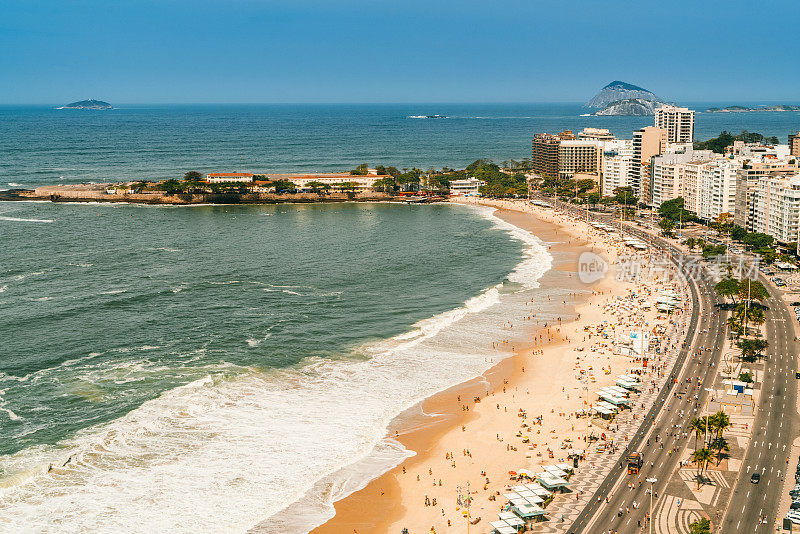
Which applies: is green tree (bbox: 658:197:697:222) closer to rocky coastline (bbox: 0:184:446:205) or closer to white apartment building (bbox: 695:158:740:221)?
white apartment building (bbox: 695:158:740:221)

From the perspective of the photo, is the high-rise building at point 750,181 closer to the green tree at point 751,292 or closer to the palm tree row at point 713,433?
the green tree at point 751,292

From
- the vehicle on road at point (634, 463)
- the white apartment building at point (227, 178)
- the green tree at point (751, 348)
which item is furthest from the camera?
the white apartment building at point (227, 178)

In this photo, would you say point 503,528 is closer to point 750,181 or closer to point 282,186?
point 750,181

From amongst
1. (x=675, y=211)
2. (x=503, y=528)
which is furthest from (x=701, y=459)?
(x=675, y=211)

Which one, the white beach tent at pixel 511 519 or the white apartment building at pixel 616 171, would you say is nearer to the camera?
the white beach tent at pixel 511 519

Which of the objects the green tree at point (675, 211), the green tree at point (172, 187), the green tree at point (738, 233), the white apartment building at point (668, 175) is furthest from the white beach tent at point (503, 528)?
the green tree at point (172, 187)
